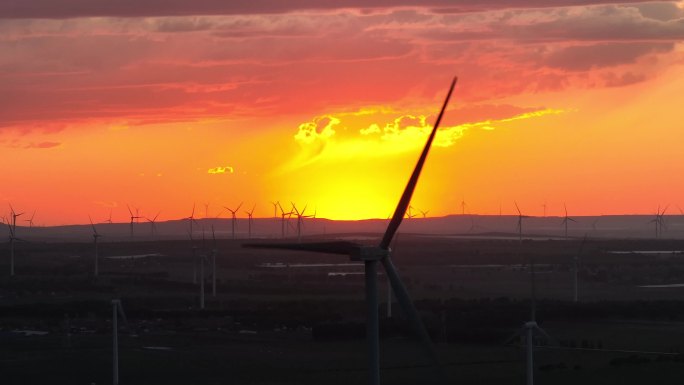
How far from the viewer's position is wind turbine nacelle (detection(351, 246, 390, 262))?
4059 centimetres

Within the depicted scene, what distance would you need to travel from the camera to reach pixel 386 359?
71.9 meters

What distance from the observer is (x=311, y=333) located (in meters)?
85.8

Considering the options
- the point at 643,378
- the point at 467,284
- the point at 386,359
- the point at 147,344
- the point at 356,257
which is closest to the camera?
the point at 356,257

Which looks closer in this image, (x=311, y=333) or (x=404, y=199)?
(x=404, y=199)

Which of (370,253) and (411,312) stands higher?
(370,253)

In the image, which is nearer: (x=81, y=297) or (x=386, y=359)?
(x=386, y=359)

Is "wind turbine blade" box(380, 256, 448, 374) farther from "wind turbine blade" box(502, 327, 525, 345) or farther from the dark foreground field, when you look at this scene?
"wind turbine blade" box(502, 327, 525, 345)

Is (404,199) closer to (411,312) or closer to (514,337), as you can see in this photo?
(411,312)

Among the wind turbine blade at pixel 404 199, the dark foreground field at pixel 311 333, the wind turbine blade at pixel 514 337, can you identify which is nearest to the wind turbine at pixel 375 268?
the wind turbine blade at pixel 404 199

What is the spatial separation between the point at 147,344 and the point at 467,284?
71.2 meters

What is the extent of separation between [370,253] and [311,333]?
45.8 meters

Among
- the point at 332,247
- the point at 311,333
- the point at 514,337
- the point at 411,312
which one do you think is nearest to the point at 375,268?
the point at 411,312

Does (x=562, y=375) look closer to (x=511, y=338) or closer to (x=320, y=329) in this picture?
(x=511, y=338)

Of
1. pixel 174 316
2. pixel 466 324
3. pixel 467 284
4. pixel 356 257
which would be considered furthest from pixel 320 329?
pixel 467 284
